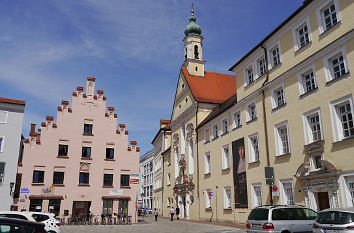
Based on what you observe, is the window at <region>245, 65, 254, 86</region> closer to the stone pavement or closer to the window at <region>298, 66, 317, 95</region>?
the window at <region>298, 66, 317, 95</region>

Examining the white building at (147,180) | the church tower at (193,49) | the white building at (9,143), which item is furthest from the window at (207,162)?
the white building at (147,180)

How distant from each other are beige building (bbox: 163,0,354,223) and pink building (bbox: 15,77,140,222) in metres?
8.56

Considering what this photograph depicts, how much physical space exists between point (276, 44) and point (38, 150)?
24841 millimetres

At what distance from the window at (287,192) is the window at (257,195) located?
316 centimetres

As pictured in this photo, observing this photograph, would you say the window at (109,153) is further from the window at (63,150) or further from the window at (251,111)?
the window at (251,111)

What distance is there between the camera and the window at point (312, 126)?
19172 mm

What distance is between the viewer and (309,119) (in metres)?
20.1

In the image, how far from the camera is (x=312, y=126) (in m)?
19.9

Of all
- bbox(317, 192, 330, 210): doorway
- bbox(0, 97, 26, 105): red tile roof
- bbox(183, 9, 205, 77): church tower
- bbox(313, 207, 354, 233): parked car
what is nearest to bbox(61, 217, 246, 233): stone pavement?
bbox(317, 192, 330, 210): doorway

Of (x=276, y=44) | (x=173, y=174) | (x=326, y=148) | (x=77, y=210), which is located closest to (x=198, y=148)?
(x=173, y=174)

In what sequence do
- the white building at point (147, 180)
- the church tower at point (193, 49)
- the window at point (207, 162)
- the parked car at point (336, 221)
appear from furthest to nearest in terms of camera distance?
the white building at point (147, 180) → the church tower at point (193, 49) → the window at point (207, 162) → the parked car at point (336, 221)

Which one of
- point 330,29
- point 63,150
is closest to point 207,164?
point 63,150

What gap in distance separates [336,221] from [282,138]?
12455 mm

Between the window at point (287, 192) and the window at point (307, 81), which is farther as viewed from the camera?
the window at point (287, 192)
